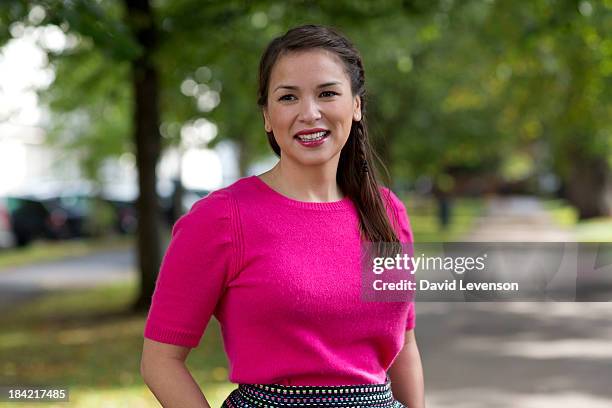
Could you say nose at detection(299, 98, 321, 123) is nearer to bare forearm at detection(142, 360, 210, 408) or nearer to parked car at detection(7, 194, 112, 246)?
bare forearm at detection(142, 360, 210, 408)

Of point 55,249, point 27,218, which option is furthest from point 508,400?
point 27,218

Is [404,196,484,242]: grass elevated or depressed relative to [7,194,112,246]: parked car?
depressed

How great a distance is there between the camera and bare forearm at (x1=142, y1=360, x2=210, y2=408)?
2199 millimetres

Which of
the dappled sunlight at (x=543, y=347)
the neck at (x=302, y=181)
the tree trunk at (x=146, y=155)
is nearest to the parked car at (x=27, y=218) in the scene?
the tree trunk at (x=146, y=155)

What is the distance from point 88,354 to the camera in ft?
32.9

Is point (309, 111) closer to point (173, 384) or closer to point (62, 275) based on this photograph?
point (173, 384)

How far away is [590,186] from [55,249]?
57.7ft

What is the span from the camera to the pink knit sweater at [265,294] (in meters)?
2.16

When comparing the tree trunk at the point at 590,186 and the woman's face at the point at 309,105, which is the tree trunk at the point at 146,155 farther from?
the tree trunk at the point at 590,186

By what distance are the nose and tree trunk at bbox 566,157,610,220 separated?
101 feet

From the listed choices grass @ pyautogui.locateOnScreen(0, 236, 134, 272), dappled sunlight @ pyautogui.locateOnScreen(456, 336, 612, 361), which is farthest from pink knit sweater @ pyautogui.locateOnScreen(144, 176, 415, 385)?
grass @ pyautogui.locateOnScreen(0, 236, 134, 272)

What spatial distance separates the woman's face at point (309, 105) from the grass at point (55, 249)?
1970 cm

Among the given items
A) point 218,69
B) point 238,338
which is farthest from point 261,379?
point 218,69

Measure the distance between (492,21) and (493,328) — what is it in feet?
12.0
